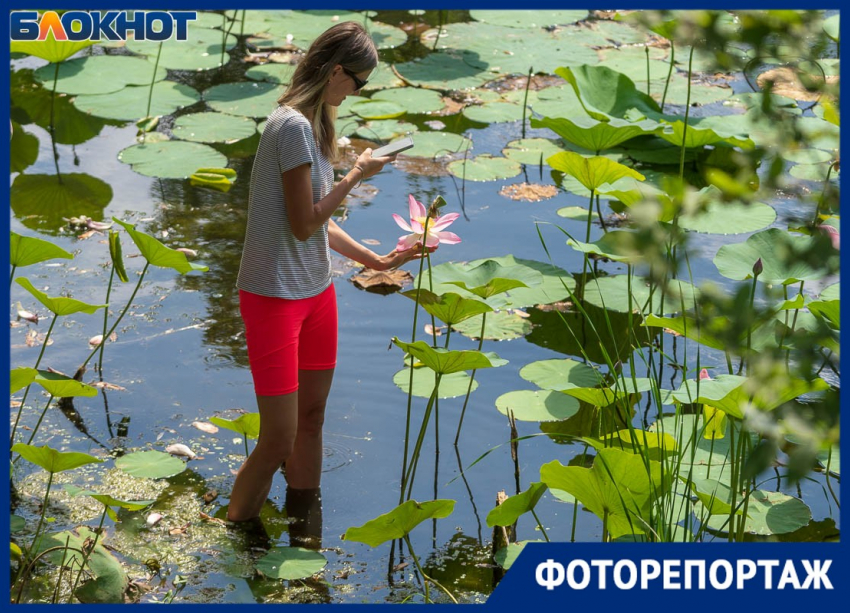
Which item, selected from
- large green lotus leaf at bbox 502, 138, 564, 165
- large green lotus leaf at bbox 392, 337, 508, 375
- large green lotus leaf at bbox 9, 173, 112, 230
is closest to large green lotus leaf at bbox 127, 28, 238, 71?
large green lotus leaf at bbox 9, 173, 112, 230

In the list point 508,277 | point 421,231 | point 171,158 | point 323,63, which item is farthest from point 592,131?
point 171,158

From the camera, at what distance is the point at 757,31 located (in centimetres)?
101

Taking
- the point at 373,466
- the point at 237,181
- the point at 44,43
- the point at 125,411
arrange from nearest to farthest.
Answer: the point at 373,466 < the point at 125,411 < the point at 237,181 < the point at 44,43

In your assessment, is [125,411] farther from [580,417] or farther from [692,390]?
[692,390]

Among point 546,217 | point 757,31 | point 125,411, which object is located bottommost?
point 125,411

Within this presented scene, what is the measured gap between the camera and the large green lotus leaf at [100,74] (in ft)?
17.1

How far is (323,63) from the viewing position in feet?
7.14

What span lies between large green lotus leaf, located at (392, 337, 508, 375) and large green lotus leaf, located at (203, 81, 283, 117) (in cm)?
308

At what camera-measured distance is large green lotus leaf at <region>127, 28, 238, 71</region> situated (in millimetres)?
5535

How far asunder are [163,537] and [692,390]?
131cm

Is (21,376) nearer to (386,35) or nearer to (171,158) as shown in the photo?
(171,158)

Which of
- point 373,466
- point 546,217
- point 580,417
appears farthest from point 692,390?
point 546,217

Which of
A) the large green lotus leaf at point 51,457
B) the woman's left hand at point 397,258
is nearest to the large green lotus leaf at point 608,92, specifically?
the woman's left hand at point 397,258

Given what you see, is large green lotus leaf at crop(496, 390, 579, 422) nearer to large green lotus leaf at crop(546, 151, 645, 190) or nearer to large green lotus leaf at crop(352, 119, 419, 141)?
large green lotus leaf at crop(546, 151, 645, 190)
